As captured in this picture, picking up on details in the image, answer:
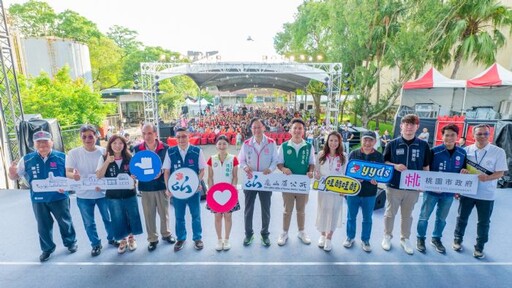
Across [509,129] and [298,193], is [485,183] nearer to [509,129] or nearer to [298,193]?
[298,193]

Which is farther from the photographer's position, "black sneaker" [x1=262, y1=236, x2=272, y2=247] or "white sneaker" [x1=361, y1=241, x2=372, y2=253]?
"black sneaker" [x1=262, y1=236, x2=272, y2=247]

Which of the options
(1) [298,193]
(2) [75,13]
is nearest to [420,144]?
(1) [298,193]

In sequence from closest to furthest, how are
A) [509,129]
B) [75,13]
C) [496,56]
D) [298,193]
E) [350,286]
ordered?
1. [350,286]
2. [298,193]
3. [509,129]
4. [496,56]
5. [75,13]

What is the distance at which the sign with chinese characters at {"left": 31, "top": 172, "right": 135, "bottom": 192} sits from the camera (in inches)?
120

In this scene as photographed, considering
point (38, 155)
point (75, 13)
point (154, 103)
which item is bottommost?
point (38, 155)

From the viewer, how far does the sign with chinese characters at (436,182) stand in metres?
3.05

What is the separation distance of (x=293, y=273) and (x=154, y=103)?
10502mm

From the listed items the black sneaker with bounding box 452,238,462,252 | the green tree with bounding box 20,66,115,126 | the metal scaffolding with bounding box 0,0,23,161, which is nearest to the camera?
the black sneaker with bounding box 452,238,462,252

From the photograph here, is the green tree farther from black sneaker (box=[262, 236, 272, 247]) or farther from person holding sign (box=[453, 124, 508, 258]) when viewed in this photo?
person holding sign (box=[453, 124, 508, 258])

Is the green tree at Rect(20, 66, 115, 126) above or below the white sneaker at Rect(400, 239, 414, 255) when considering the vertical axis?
above

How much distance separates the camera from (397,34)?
11.6m

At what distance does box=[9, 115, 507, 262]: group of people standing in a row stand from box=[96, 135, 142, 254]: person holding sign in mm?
11

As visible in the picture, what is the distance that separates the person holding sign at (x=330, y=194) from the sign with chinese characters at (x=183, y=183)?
1545mm

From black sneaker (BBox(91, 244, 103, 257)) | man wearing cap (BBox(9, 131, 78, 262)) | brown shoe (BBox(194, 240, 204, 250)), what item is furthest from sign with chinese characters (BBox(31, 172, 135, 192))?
brown shoe (BBox(194, 240, 204, 250))
